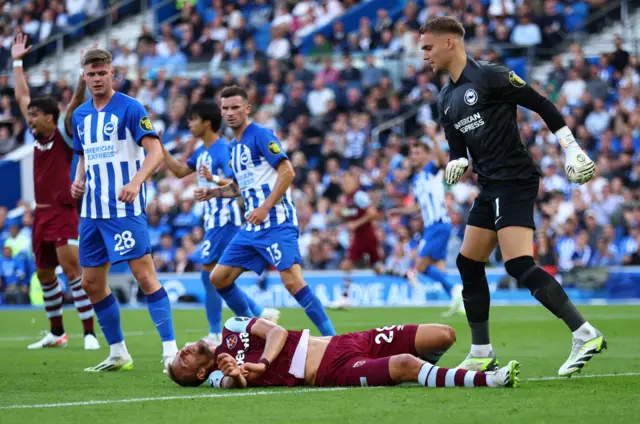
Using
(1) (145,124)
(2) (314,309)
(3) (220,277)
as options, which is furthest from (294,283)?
(1) (145,124)

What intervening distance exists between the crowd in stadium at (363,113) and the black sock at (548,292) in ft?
31.6

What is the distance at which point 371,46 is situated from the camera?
1091 inches

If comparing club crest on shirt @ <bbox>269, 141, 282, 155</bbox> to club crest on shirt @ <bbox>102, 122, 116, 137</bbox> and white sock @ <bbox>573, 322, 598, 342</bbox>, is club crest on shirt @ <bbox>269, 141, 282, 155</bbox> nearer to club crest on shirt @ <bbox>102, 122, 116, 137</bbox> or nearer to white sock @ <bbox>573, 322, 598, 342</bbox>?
club crest on shirt @ <bbox>102, 122, 116, 137</bbox>

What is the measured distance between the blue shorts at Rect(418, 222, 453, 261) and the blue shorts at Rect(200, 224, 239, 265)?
18.4 feet

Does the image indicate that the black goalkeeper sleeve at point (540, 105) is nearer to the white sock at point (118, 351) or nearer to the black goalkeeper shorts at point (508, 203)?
the black goalkeeper shorts at point (508, 203)

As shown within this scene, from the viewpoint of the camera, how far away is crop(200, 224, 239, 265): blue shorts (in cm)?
1231

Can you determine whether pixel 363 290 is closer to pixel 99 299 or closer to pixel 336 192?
pixel 336 192

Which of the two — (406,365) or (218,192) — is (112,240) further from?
(406,365)

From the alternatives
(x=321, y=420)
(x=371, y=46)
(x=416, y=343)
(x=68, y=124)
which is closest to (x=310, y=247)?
(x=371, y=46)

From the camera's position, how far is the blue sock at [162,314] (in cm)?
924

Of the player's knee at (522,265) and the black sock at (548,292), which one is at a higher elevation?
the player's knee at (522,265)

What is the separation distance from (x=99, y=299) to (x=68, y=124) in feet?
6.75

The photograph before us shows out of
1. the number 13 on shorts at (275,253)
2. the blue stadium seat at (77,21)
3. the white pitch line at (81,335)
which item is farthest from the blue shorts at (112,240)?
the blue stadium seat at (77,21)

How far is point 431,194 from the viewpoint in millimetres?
17109
